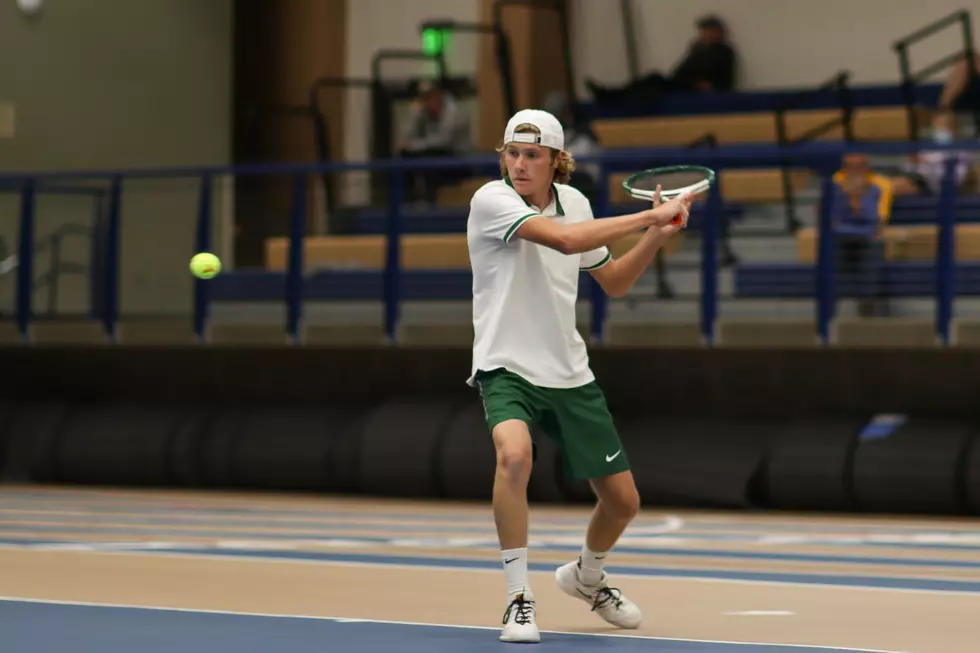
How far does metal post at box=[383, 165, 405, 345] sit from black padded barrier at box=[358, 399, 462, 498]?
853mm

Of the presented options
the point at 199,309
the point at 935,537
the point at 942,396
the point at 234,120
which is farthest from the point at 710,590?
the point at 234,120

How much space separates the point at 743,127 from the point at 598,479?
13.4 meters

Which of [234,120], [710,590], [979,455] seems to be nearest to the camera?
[710,590]

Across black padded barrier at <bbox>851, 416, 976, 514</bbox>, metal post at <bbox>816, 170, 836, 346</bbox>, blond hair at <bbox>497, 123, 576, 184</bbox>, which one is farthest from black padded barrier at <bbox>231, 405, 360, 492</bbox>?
blond hair at <bbox>497, 123, 576, 184</bbox>

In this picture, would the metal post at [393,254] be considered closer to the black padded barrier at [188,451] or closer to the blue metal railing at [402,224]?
the blue metal railing at [402,224]

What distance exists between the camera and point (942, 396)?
15.8 metres

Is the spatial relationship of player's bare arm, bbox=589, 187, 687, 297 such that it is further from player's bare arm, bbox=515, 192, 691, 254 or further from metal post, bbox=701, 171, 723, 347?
metal post, bbox=701, 171, 723, 347

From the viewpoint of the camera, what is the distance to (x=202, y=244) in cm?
1806

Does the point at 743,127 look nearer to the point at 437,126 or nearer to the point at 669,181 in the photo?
the point at 437,126

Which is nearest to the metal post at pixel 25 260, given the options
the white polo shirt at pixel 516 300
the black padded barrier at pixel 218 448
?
the black padded barrier at pixel 218 448

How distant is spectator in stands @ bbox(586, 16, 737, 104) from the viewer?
71.7 ft

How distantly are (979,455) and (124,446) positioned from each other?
308 inches

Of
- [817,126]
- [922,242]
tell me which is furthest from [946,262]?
[817,126]

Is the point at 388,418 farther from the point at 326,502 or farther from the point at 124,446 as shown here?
the point at 124,446
